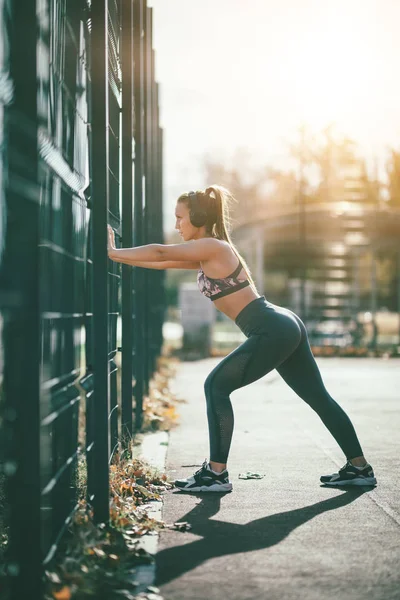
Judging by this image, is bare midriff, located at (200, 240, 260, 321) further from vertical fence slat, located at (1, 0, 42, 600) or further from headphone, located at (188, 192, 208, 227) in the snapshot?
vertical fence slat, located at (1, 0, 42, 600)

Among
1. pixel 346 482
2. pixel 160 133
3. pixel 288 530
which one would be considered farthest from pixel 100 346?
pixel 160 133

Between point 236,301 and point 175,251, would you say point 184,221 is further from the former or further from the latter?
point 236,301

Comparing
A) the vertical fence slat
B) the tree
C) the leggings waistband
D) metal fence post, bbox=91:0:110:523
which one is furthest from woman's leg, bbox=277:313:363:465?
the tree

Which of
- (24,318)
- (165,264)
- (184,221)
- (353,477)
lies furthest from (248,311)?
(24,318)

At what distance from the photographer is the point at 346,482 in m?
6.49

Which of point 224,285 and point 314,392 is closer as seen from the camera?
point 224,285

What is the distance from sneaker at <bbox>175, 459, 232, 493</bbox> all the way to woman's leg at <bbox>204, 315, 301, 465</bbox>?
A: 0.58ft

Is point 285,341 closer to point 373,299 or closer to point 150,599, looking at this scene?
point 150,599

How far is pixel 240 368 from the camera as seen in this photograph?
20.2ft

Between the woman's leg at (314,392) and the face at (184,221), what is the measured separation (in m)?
0.92

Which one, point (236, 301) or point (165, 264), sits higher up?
point (165, 264)

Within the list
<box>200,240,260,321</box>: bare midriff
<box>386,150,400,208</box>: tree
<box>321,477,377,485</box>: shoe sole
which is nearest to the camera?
<box>200,240,260,321</box>: bare midriff

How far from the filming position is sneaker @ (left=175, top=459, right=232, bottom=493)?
6.30 metres

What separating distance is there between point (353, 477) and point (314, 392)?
2.12 feet
